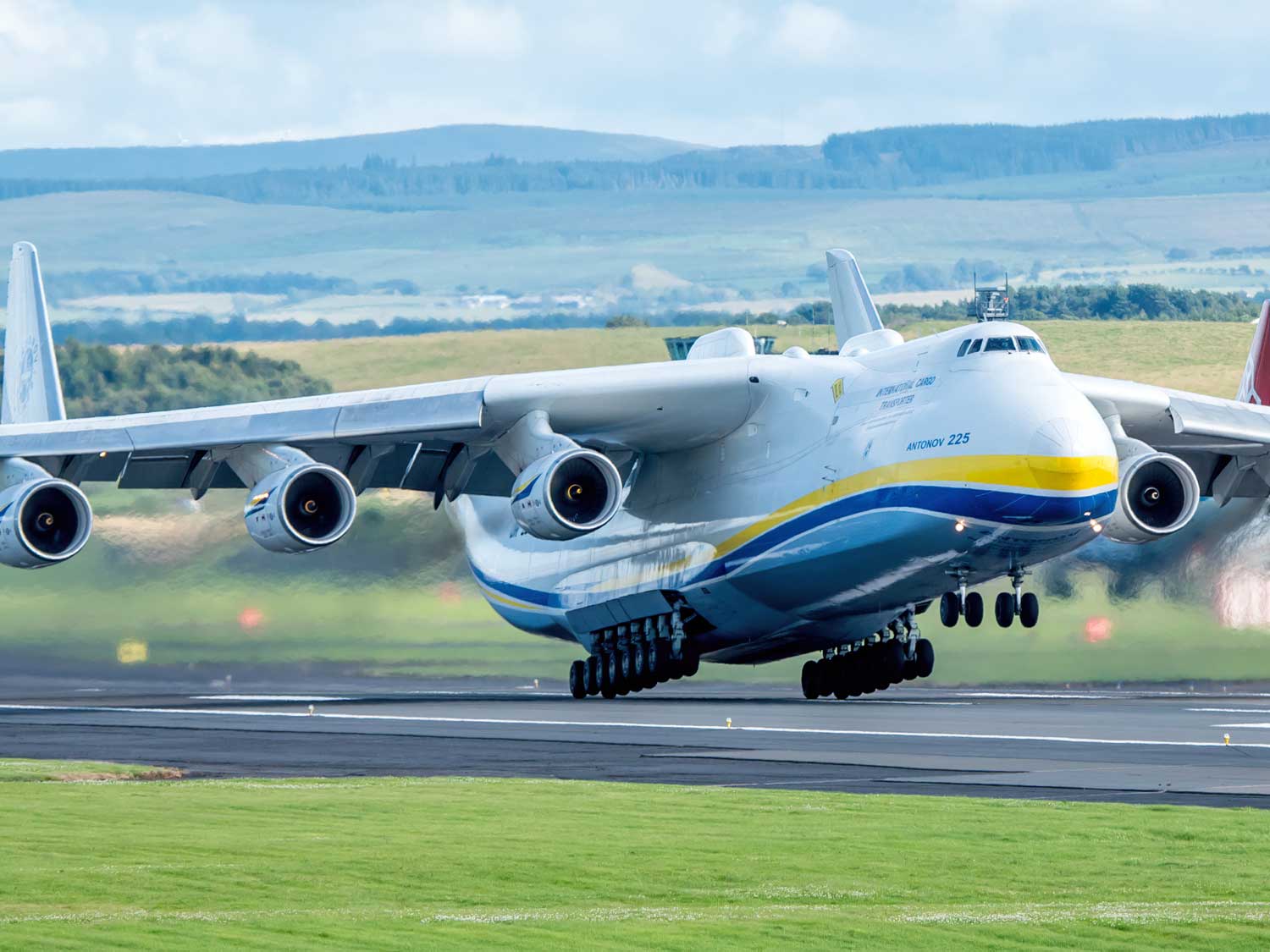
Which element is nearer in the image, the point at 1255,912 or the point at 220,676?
the point at 1255,912

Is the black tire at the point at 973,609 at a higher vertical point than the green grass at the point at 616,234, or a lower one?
lower

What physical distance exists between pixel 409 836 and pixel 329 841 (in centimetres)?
52

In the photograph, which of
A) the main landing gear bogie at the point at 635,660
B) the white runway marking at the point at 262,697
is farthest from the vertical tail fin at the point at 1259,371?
the white runway marking at the point at 262,697

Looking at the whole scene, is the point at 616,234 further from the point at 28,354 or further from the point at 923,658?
the point at 923,658

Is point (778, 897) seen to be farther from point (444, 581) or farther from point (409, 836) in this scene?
point (444, 581)

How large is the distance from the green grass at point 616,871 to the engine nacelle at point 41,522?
12.4 metres

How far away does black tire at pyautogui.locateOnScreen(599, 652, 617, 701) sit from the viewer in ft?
102

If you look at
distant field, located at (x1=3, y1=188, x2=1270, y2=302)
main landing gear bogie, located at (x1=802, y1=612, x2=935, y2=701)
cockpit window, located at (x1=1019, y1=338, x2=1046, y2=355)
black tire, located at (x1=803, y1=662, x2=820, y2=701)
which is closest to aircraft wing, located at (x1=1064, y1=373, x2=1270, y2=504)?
cockpit window, located at (x1=1019, y1=338, x2=1046, y2=355)

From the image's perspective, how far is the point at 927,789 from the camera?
1605cm

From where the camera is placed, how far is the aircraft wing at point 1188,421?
28.0 metres

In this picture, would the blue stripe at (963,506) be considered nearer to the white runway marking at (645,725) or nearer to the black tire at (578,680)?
the white runway marking at (645,725)

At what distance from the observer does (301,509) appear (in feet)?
88.5

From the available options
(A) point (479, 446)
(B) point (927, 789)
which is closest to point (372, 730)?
(A) point (479, 446)

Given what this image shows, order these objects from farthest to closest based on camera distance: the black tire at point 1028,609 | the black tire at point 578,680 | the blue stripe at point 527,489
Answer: the black tire at point 578,680 → the blue stripe at point 527,489 → the black tire at point 1028,609
